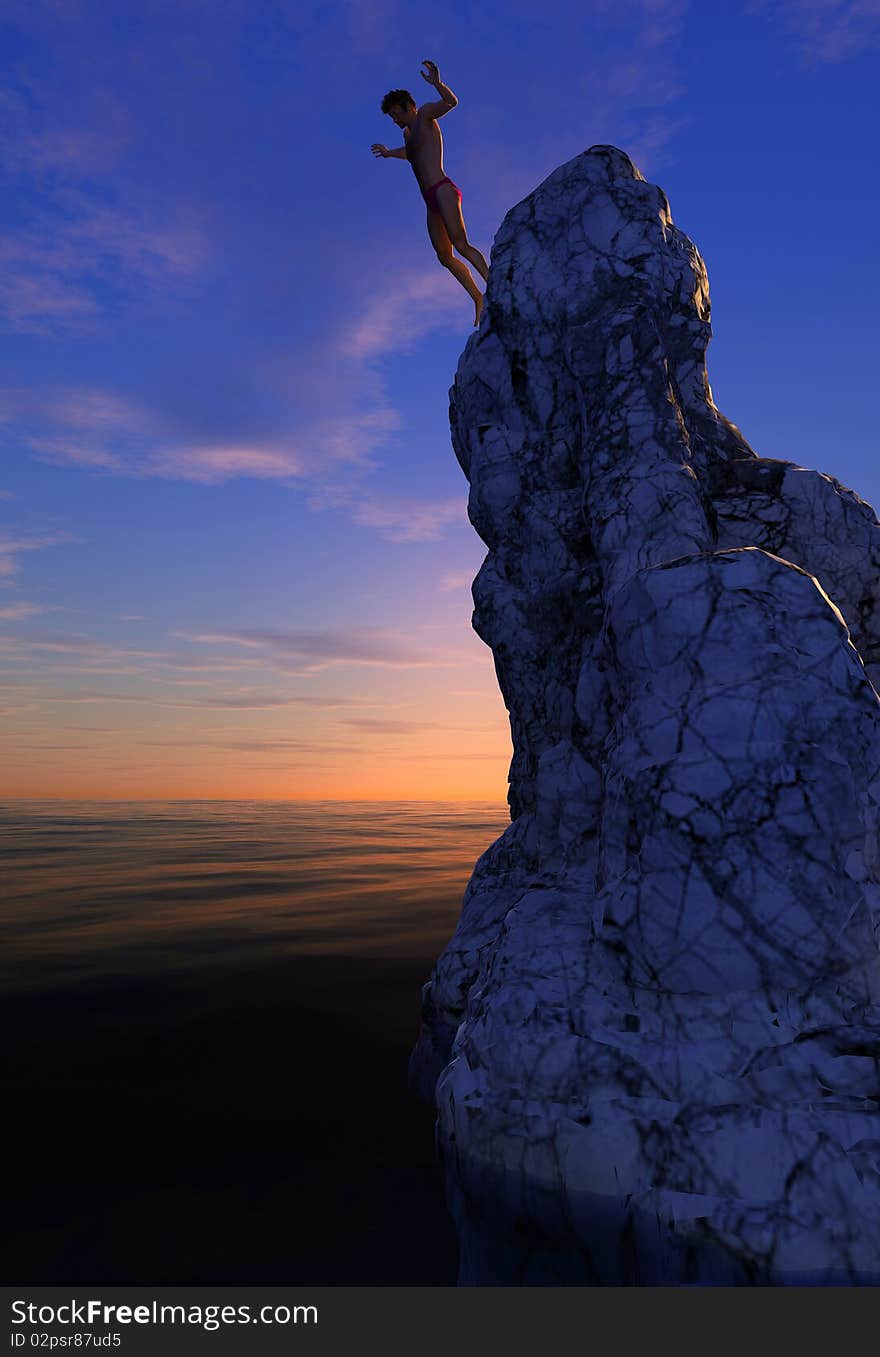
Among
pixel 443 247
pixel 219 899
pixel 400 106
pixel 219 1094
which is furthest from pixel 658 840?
pixel 219 899

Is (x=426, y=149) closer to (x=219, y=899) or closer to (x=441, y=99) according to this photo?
(x=441, y=99)

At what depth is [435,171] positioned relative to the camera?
6527 mm

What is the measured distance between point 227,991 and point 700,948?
3.98 metres

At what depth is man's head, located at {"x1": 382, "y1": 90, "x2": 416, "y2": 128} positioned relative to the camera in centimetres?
656

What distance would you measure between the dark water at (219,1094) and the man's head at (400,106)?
743cm

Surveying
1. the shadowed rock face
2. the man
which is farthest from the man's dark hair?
the shadowed rock face

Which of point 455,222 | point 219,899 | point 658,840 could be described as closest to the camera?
point 658,840

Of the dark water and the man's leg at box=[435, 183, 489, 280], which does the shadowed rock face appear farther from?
the man's leg at box=[435, 183, 489, 280]

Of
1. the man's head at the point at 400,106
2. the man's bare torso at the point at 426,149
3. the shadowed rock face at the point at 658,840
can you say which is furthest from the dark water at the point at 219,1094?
the man's head at the point at 400,106

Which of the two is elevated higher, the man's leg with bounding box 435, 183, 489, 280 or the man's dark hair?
the man's dark hair

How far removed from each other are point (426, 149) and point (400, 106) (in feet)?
1.54

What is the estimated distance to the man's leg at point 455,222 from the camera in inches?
251

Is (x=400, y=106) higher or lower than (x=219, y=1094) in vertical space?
higher

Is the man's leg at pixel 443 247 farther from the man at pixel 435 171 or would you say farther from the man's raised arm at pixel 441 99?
the man's raised arm at pixel 441 99
